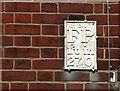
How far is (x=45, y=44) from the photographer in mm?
2396

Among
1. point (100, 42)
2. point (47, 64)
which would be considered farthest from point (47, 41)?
point (100, 42)

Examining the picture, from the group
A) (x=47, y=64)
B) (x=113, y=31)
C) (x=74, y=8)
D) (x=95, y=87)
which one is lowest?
(x=95, y=87)

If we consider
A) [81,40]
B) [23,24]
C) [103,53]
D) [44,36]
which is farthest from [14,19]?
[103,53]

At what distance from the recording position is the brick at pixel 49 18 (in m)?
2.41

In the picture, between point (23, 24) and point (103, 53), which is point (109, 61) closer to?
point (103, 53)

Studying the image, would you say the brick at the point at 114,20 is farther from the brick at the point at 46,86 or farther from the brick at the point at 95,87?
the brick at the point at 46,86

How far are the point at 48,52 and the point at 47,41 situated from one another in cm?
8

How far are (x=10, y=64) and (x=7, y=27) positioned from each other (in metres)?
0.26

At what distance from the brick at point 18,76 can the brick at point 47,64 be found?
0.06 m

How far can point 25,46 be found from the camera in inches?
94.3

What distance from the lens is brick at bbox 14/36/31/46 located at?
240cm

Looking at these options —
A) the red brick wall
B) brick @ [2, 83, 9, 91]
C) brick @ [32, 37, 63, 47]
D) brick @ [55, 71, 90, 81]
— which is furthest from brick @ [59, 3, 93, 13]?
brick @ [2, 83, 9, 91]

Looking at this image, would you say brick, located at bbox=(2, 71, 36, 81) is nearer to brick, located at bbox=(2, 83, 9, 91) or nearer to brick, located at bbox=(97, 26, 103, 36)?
brick, located at bbox=(2, 83, 9, 91)

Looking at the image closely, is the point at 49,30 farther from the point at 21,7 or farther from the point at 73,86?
the point at 73,86
